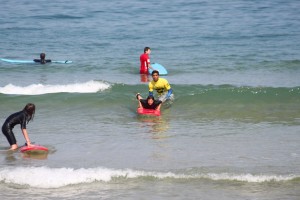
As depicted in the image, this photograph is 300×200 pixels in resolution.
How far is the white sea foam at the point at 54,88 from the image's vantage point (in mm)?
20969

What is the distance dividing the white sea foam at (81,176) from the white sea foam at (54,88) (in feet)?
30.0

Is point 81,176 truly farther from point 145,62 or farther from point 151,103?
point 145,62

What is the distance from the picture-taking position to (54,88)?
69.9 ft

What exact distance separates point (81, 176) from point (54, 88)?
10.0 metres

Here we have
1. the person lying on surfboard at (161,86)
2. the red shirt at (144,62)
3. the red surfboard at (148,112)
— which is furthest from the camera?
the red shirt at (144,62)

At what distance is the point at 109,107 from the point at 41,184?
7.54 m

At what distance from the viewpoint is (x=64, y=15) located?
39.5m

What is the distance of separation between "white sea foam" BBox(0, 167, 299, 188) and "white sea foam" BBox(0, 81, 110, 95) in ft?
30.0

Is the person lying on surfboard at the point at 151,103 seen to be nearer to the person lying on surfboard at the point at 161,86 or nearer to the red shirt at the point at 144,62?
the person lying on surfboard at the point at 161,86

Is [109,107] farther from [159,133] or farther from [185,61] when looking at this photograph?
[185,61]

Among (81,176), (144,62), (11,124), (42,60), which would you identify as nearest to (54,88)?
(144,62)

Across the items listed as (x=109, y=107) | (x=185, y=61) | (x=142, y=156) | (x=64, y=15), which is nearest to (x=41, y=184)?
(x=142, y=156)

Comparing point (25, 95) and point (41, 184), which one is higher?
point (25, 95)

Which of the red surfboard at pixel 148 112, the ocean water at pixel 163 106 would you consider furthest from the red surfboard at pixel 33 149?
the red surfboard at pixel 148 112
